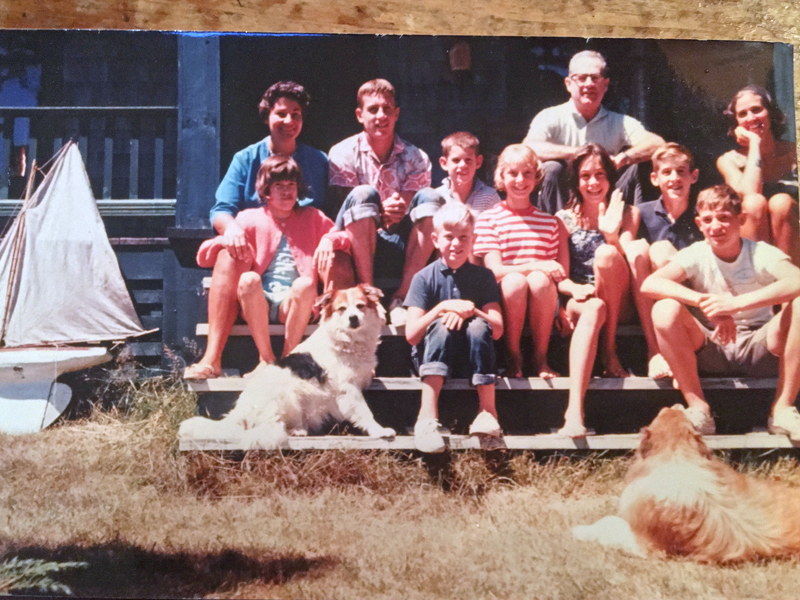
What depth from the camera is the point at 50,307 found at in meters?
3.60

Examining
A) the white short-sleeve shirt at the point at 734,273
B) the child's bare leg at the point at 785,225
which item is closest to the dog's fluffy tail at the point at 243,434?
the white short-sleeve shirt at the point at 734,273

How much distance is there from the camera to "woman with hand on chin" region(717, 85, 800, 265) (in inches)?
147

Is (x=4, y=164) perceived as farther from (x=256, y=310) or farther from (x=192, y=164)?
(x=256, y=310)

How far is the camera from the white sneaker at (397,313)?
351cm

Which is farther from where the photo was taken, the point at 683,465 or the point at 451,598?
the point at 683,465

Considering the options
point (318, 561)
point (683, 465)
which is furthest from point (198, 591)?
point (683, 465)

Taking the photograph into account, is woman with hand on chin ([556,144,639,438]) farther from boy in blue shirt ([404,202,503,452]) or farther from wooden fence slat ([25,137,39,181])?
wooden fence slat ([25,137,39,181])

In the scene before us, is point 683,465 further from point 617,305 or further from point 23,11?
point 23,11

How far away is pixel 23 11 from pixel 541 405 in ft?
10.8

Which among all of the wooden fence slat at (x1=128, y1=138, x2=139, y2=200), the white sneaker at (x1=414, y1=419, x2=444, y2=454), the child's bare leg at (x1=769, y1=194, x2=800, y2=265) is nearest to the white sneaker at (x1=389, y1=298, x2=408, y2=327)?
the white sneaker at (x1=414, y1=419, x2=444, y2=454)

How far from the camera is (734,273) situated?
361 centimetres

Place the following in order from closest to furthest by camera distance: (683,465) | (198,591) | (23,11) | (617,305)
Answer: (198,591), (683,465), (617,305), (23,11)

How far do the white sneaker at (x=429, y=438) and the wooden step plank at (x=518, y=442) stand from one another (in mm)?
34

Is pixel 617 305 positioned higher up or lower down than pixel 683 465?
higher up
